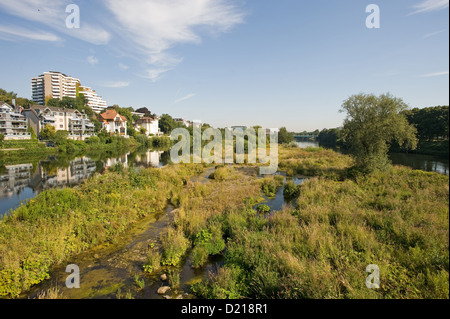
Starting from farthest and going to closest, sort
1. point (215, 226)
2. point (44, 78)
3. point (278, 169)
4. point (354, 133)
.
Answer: point (44, 78), point (278, 169), point (354, 133), point (215, 226)

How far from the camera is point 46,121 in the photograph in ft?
231

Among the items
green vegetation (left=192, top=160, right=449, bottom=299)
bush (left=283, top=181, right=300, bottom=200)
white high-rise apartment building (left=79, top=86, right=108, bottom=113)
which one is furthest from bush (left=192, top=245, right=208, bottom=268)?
white high-rise apartment building (left=79, top=86, right=108, bottom=113)

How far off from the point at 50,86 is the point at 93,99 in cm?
2136

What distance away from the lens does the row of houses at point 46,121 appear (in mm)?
60188

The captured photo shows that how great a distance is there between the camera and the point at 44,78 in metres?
118

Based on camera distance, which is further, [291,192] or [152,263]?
[291,192]

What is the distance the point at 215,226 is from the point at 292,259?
440 cm

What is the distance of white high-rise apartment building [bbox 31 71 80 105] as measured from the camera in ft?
392

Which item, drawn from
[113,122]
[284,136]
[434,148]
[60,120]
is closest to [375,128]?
[434,148]

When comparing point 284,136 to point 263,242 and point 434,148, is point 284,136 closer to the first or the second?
point 434,148

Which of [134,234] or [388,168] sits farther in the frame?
[388,168]

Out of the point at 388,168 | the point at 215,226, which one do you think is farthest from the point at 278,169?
the point at 215,226

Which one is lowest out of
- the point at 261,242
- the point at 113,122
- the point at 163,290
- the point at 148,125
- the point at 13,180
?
the point at 163,290
